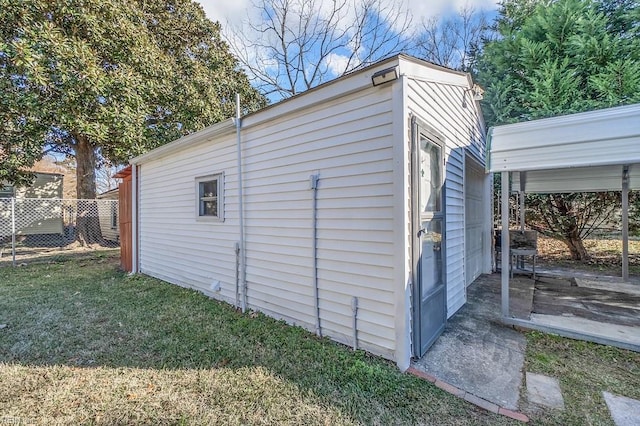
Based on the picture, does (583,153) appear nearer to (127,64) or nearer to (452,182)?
(452,182)

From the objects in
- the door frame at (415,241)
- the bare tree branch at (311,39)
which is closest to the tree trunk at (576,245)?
the door frame at (415,241)

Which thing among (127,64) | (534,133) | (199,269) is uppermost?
(127,64)

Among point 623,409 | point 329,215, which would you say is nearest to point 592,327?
point 623,409

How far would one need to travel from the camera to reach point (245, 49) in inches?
502

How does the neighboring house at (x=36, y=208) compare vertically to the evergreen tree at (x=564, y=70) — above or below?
below

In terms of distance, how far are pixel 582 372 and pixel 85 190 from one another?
44.4ft

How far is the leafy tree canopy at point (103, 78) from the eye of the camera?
7184 mm

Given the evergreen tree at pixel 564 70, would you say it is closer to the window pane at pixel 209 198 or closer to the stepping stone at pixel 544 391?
the stepping stone at pixel 544 391

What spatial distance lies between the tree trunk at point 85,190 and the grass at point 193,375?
299 inches

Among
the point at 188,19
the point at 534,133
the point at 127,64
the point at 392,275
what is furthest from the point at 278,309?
the point at 188,19

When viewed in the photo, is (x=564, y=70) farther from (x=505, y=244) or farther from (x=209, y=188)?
(x=209, y=188)

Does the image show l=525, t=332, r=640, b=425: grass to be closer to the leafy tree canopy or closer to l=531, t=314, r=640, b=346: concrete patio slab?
l=531, t=314, r=640, b=346: concrete patio slab

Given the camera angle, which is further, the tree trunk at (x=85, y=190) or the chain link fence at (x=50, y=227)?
the tree trunk at (x=85, y=190)

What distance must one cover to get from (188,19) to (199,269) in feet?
32.2
